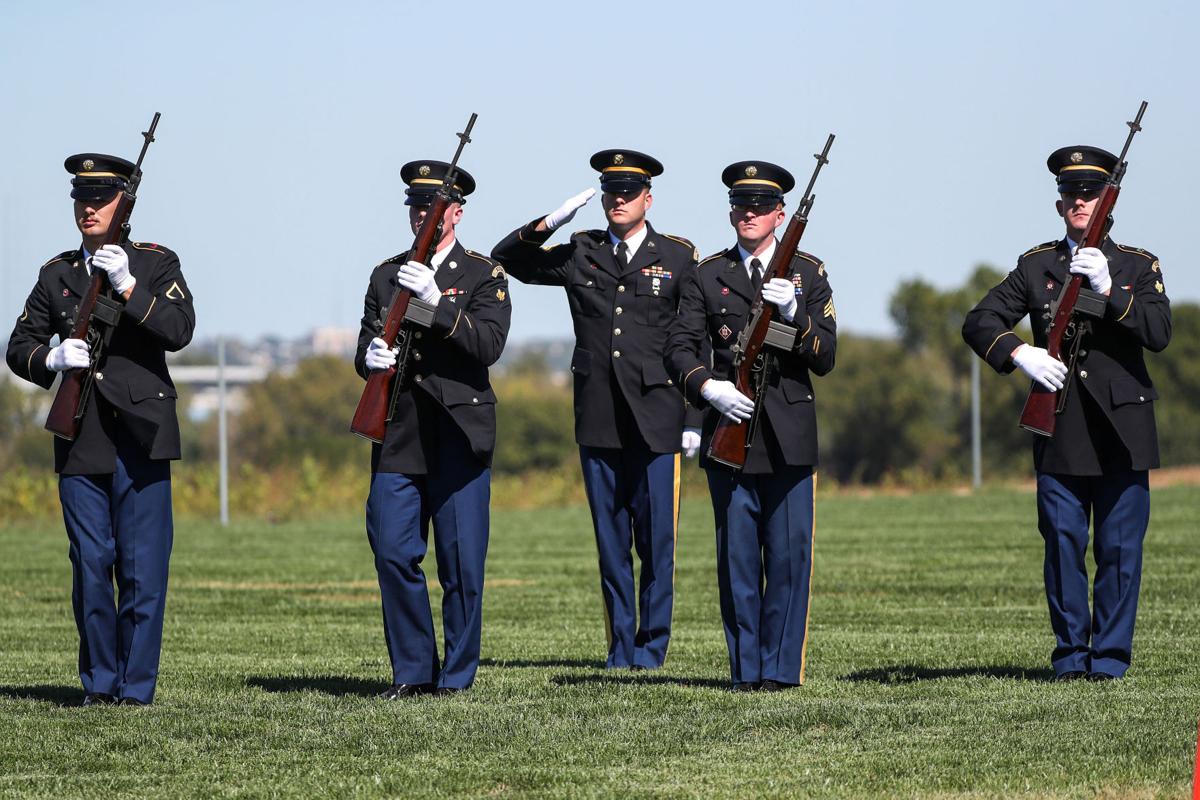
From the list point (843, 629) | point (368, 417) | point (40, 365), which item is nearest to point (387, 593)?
point (368, 417)

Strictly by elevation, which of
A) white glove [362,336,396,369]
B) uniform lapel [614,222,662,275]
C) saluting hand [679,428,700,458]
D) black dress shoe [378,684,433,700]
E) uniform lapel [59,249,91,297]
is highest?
uniform lapel [614,222,662,275]

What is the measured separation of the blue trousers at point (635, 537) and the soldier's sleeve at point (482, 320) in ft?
5.67

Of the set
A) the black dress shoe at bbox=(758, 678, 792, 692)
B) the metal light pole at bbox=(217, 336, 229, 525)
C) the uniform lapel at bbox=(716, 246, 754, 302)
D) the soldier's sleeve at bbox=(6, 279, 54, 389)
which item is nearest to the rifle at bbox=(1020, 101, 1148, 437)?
the uniform lapel at bbox=(716, 246, 754, 302)

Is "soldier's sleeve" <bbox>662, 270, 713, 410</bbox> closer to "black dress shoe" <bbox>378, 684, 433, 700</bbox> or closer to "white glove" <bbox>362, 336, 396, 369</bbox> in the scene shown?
"white glove" <bbox>362, 336, 396, 369</bbox>

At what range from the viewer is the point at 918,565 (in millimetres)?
17031

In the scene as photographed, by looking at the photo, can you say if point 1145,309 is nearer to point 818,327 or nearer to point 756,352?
point 818,327

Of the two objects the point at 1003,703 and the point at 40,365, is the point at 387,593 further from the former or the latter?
the point at 1003,703

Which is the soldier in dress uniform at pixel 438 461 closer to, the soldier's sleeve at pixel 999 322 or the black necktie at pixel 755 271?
the black necktie at pixel 755 271

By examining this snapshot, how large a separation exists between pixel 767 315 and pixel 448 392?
1406 mm

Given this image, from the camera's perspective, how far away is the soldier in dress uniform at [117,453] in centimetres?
842

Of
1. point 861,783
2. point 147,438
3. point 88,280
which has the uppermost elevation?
point 88,280

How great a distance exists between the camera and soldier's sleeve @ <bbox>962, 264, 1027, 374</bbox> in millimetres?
8844

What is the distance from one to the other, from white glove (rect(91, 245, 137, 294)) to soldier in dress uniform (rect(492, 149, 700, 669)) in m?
2.51

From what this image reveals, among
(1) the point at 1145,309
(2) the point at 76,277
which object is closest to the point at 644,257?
(1) the point at 1145,309
